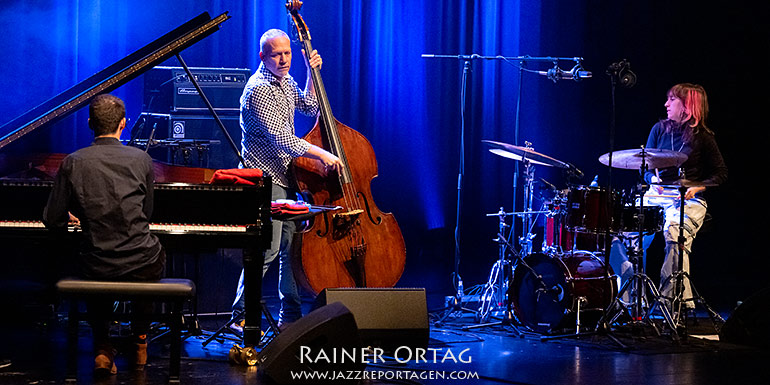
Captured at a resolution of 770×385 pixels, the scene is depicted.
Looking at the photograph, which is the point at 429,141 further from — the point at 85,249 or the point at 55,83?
the point at 85,249

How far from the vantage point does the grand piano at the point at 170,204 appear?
4.43 meters

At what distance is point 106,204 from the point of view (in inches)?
161

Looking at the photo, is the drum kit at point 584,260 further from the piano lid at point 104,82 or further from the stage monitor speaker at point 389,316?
the piano lid at point 104,82

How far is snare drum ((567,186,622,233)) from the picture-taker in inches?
235

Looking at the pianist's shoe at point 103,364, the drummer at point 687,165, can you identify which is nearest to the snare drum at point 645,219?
the drummer at point 687,165

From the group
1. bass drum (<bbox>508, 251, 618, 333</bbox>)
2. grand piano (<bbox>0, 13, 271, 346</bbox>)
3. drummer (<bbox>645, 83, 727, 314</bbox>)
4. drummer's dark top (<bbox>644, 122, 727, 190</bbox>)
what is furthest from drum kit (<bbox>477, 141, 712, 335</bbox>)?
grand piano (<bbox>0, 13, 271, 346</bbox>)

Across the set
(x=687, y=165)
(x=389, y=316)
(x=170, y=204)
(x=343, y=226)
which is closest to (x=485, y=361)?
(x=389, y=316)

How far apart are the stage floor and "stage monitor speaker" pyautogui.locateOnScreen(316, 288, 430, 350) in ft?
0.52

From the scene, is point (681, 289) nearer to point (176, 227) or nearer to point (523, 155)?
point (523, 155)

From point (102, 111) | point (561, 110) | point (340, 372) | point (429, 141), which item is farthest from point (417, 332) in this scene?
point (561, 110)

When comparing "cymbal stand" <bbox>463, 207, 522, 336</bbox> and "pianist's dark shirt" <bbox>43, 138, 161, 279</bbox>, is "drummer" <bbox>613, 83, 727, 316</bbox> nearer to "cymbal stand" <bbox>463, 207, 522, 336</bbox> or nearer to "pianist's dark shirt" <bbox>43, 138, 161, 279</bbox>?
"cymbal stand" <bbox>463, 207, 522, 336</bbox>

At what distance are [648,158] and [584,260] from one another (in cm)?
81

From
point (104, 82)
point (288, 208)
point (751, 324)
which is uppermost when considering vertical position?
point (104, 82)

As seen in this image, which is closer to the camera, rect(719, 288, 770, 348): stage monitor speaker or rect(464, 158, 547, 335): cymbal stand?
rect(719, 288, 770, 348): stage monitor speaker
